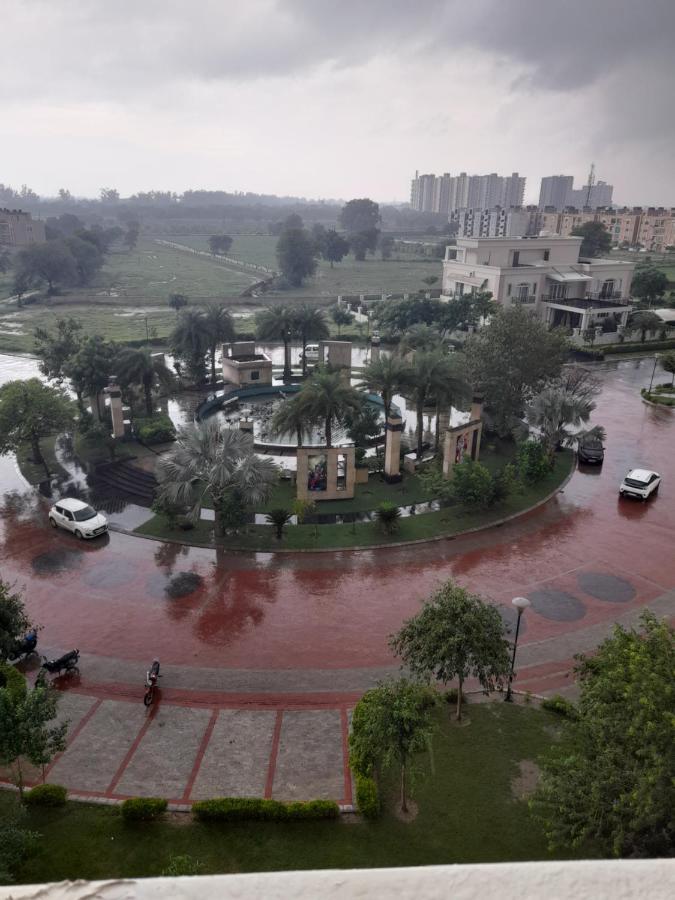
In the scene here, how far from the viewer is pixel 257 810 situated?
42.3 feet

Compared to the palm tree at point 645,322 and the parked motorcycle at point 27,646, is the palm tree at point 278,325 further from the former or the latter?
the palm tree at point 645,322

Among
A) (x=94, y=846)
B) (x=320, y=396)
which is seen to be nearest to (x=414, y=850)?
(x=94, y=846)

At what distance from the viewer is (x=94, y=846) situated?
1239 cm

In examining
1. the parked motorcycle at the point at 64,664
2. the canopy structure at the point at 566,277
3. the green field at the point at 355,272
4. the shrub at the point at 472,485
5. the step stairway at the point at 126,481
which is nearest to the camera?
the parked motorcycle at the point at 64,664

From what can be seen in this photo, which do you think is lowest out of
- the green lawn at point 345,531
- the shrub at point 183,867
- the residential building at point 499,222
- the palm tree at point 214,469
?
the green lawn at point 345,531

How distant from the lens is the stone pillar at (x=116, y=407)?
3500cm

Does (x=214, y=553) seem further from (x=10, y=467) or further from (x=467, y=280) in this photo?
(x=467, y=280)

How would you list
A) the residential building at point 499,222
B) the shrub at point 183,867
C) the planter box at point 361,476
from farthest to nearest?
1. the residential building at point 499,222
2. the planter box at point 361,476
3. the shrub at point 183,867

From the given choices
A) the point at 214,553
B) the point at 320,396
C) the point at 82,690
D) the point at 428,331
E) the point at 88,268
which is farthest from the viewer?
the point at 88,268

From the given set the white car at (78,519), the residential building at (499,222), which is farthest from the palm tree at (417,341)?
the residential building at (499,222)

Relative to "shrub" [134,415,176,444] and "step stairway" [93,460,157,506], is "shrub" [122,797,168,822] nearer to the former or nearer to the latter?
"step stairway" [93,460,157,506]

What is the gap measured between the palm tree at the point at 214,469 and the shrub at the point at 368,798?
12604 mm

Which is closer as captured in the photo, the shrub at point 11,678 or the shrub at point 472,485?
the shrub at point 11,678

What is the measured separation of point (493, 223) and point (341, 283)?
56.8 m
